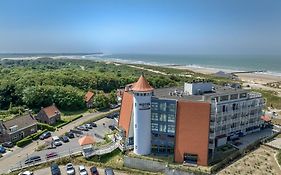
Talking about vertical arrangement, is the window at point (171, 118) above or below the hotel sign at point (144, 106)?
below

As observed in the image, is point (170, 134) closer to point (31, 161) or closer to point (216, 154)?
point (216, 154)

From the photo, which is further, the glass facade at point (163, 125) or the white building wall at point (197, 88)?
the white building wall at point (197, 88)

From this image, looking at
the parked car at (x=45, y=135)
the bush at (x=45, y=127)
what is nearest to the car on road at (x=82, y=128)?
the bush at (x=45, y=127)

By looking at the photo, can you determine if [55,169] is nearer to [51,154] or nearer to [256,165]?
[51,154]

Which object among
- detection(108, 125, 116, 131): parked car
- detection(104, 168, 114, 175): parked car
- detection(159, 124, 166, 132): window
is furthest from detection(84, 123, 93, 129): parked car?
detection(104, 168, 114, 175): parked car

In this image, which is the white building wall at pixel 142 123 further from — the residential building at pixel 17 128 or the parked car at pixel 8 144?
the residential building at pixel 17 128

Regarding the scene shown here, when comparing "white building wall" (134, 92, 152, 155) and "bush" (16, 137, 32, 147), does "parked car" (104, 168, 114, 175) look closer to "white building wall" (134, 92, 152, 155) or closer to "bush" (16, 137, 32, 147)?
"white building wall" (134, 92, 152, 155)
